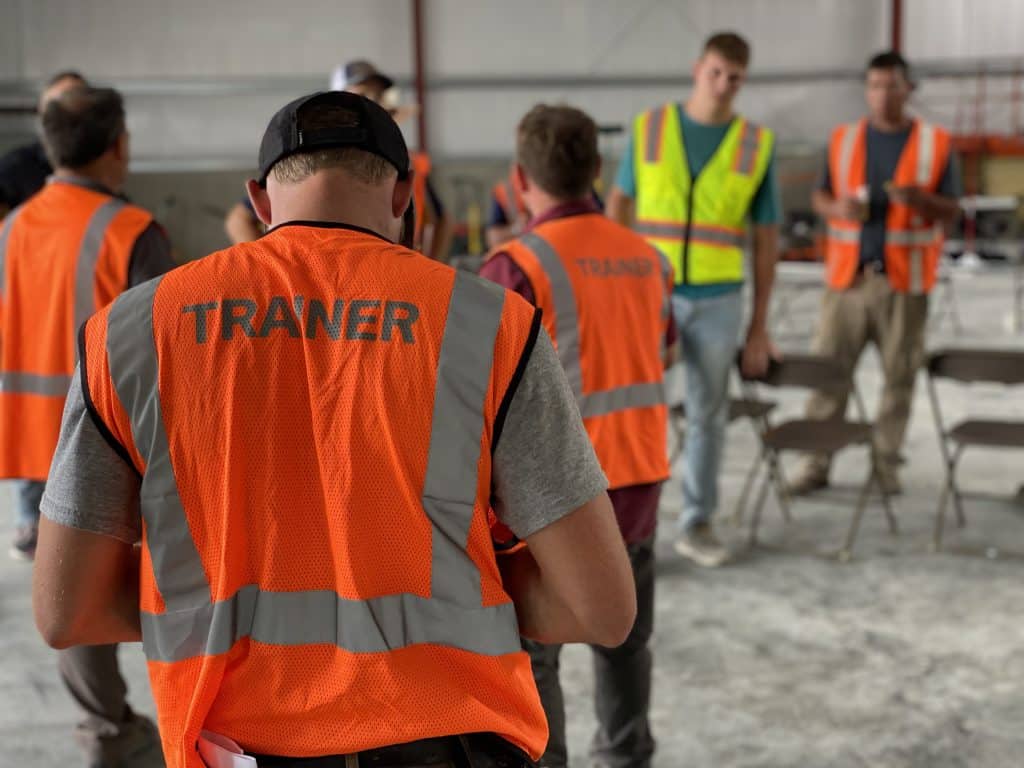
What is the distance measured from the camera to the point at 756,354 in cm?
480

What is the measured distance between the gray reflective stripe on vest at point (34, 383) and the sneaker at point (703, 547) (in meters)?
2.58

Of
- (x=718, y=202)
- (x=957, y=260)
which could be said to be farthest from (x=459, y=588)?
(x=957, y=260)

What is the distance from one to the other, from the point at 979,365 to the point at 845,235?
3.23 feet

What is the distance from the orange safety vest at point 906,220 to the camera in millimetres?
5426

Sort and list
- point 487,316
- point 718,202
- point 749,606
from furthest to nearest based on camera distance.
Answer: point 718,202, point 749,606, point 487,316

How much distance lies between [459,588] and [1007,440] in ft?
13.1

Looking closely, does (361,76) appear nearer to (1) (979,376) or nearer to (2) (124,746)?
(2) (124,746)

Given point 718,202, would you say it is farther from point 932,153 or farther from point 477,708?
point 477,708

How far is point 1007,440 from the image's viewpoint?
15.8 ft

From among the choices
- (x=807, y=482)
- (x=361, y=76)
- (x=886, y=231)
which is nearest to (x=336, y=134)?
(x=361, y=76)

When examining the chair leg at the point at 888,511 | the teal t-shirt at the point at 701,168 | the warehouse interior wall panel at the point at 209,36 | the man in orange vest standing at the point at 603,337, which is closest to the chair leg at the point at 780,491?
the chair leg at the point at 888,511

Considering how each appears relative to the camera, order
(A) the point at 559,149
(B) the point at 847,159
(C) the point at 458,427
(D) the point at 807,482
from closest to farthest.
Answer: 1. (C) the point at 458,427
2. (A) the point at 559,149
3. (B) the point at 847,159
4. (D) the point at 807,482

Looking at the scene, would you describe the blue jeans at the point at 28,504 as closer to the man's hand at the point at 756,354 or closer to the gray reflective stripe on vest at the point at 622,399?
the gray reflective stripe on vest at the point at 622,399

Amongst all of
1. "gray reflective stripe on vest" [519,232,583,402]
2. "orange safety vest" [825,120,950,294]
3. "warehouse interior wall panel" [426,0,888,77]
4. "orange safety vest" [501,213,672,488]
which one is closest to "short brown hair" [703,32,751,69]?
"orange safety vest" [825,120,950,294]
